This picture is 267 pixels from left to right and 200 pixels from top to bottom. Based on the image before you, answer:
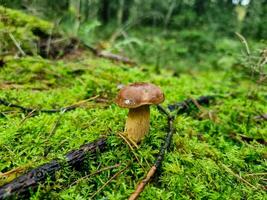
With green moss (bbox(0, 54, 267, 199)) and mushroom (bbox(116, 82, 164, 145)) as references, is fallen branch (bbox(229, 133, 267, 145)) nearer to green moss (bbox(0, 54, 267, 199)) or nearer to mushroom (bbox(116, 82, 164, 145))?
green moss (bbox(0, 54, 267, 199))

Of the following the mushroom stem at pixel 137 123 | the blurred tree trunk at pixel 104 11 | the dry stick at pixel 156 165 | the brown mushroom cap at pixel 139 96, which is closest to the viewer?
the dry stick at pixel 156 165

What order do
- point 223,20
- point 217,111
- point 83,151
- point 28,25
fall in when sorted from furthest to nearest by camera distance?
point 223,20
point 28,25
point 217,111
point 83,151

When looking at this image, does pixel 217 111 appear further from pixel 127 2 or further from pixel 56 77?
pixel 127 2

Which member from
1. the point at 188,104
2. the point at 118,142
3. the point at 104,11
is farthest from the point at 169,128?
the point at 104,11

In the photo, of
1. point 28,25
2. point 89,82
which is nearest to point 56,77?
point 89,82

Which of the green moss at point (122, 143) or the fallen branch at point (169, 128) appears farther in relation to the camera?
the green moss at point (122, 143)

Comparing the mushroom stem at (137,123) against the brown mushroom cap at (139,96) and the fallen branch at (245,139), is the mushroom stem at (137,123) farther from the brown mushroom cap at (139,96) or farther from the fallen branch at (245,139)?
the fallen branch at (245,139)

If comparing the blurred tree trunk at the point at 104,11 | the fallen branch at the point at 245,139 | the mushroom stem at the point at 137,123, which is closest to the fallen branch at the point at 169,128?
the mushroom stem at the point at 137,123
